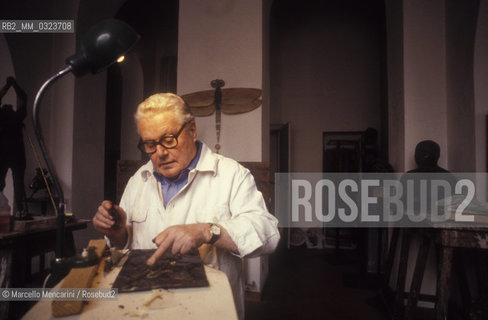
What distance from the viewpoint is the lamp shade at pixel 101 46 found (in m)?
0.74

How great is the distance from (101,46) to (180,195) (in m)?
0.86

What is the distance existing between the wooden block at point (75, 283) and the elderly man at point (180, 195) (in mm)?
379

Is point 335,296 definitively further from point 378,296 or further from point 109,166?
point 109,166

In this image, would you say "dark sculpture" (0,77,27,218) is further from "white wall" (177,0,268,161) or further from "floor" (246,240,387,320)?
"floor" (246,240,387,320)

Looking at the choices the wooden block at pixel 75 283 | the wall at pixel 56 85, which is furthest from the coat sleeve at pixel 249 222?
the wall at pixel 56 85

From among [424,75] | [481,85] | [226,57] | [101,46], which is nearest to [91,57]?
[101,46]

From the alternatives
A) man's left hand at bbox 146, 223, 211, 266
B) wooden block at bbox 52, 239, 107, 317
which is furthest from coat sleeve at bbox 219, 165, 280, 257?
wooden block at bbox 52, 239, 107, 317

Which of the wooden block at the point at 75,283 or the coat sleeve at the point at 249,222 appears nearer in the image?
the wooden block at the point at 75,283

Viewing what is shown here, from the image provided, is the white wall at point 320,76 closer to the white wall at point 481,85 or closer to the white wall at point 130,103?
the white wall at point 130,103

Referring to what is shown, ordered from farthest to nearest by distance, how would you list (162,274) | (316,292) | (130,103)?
(130,103)
(316,292)
(162,274)

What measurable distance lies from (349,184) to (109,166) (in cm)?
521

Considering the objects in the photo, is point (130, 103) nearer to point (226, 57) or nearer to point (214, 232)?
point (226, 57)

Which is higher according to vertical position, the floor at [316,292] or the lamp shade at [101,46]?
the lamp shade at [101,46]

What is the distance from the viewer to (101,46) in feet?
2.43
